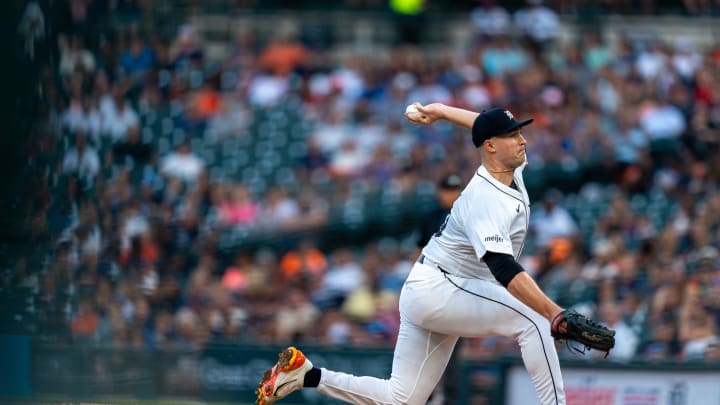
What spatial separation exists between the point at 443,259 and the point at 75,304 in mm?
2240

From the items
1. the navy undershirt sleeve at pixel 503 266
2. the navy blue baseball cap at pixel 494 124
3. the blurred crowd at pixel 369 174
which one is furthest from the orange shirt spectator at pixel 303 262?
the navy undershirt sleeve at pixel 503 266

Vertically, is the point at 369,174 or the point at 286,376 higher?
the point at 369,174

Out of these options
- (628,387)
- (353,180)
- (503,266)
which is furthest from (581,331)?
(353,180)

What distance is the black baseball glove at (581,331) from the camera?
5801mm

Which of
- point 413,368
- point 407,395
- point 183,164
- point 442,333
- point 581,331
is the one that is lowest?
point 407,395

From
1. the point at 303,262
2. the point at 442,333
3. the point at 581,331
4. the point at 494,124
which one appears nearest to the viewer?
the point at 581,331

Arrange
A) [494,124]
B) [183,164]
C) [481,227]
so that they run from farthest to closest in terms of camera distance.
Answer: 1. [183,164]
2. [494,124]
3. [481,227]

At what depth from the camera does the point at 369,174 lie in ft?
47.1

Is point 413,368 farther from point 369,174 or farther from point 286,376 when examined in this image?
point 369,174

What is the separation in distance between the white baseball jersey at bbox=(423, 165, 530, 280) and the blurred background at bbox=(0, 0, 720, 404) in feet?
6.40

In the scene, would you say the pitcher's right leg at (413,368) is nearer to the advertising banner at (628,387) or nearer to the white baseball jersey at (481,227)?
the white baseball jersey at (481,227)

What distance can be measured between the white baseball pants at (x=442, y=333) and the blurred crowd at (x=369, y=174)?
3.23 m

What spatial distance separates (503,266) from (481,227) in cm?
Answer: 23

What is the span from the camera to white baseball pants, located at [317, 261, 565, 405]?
6.23 m
